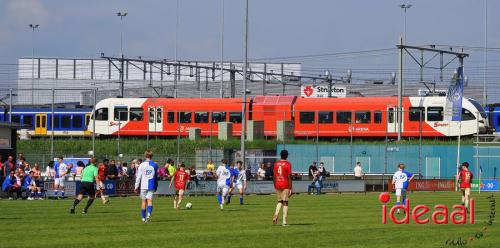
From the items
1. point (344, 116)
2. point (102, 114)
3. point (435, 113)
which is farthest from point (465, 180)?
point (102, 114)

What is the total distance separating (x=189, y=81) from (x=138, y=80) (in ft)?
28.9

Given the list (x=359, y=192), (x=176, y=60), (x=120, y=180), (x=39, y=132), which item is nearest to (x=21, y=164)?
(x=120, y=180)

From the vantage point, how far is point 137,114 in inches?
2970

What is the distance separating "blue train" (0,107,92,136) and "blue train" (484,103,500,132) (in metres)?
30.7

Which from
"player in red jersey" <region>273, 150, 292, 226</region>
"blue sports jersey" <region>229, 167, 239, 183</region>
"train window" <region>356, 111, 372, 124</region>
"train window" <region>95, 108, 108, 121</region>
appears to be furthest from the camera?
"train window" <region>95, 108, 108, 121</region>

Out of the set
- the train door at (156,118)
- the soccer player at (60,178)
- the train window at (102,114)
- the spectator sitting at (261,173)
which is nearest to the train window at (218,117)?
the train door at (156,118)

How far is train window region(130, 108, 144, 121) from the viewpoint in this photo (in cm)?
7544

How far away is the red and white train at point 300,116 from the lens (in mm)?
70438

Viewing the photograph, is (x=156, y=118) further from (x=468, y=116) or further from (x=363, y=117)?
(x=468, y=116)

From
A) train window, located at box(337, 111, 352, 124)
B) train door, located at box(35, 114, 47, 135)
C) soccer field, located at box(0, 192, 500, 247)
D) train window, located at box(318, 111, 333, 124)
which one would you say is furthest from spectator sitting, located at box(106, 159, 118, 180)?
train door, located at box(35, 114, 47, 135)

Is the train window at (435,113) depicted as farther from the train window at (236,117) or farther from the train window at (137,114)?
the train window at (137,114)

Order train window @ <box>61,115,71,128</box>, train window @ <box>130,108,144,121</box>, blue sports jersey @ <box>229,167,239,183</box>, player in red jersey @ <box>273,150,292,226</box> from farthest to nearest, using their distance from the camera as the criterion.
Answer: train window @ <box>61,115,71,128</box>, train window @ <box>130,108,144,121</box>, blue sports jersey @ <box>229,167,239,183</box>, player in red jersey @ <box>273,150,292,226</box>

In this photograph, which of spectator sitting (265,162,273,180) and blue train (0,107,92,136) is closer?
spectator sitting (265,162,273,180)

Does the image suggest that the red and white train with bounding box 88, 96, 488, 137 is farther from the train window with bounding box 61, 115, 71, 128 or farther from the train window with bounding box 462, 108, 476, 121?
the train window with bounding box 61, 115, 71, 128
